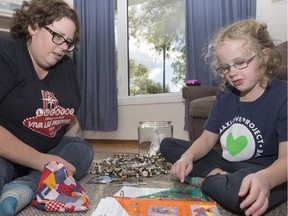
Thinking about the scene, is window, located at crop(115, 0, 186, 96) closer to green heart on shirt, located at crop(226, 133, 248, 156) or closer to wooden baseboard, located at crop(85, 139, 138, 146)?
wooden baseboard, located at crop(85, 139, 138, 146)

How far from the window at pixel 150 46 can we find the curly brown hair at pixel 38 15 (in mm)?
1758

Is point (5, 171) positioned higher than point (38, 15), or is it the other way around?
point (38, 15)

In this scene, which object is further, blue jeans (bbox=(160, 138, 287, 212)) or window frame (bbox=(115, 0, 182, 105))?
window frame (bbox=(115, 0, 182, 105))

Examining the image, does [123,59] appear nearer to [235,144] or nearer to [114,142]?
[114,142]

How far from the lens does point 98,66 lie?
2840 mm

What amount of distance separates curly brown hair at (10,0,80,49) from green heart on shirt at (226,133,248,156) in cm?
64

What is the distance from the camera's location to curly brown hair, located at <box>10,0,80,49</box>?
98cm

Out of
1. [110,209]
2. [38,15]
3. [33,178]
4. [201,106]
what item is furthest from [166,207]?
[201,106]

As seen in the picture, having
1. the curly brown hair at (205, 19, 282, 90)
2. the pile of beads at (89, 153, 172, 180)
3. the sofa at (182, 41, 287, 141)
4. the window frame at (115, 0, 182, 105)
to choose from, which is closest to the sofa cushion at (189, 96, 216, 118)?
the sofa at (182, 41, 287, 141)

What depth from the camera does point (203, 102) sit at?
1.78 m

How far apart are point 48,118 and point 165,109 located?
173 cm

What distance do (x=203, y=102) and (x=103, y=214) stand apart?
117cm

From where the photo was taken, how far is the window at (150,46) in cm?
272

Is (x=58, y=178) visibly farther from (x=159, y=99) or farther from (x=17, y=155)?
(x=159, y=99)
